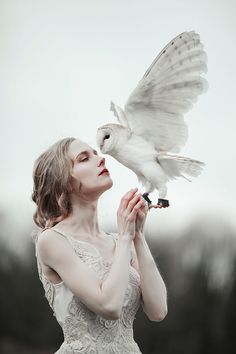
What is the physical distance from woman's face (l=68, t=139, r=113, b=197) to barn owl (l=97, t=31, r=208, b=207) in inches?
3.0

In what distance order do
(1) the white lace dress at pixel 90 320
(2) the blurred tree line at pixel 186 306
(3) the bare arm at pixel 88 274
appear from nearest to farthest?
(3) the bare arm at pixel 88 274 < (1) the white lace dress at pixel 90 320 < (2) the blurred tree line at pixel 186 306

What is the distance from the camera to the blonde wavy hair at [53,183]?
1.74m

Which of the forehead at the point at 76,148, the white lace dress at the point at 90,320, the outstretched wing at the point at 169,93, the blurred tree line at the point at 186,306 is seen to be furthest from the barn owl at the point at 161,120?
the blurred tree line at the point at 186,306

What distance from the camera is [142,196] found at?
5.50ft

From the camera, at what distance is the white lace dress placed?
5.57 ft

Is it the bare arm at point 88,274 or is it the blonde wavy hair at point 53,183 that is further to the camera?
the blonde wavy hair at point 53,183

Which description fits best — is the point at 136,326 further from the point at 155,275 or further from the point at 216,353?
the point at 155,275

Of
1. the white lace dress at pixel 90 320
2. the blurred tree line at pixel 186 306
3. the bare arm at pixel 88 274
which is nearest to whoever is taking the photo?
the bare arm at pixel 88 274

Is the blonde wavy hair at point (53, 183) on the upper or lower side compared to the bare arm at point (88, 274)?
upper

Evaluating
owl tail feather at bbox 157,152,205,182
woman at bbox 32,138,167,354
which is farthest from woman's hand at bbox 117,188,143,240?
owl tail feather at bbox 157,152,205,182

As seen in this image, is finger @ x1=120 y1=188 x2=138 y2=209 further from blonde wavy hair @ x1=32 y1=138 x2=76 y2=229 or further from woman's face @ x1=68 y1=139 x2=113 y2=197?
blonde wavy hair @ x1=32 y1=138 x2=76 y2=229

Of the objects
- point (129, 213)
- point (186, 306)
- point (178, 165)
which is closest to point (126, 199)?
point (129, 213)

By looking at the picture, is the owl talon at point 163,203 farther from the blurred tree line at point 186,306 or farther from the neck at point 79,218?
the blurred tree line at point 186,306

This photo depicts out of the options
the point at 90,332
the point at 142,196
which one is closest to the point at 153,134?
the point at 142,196
